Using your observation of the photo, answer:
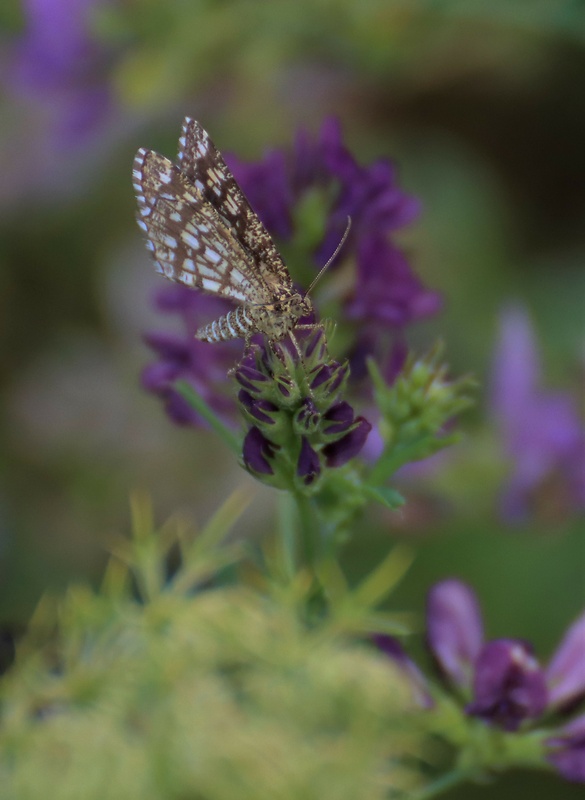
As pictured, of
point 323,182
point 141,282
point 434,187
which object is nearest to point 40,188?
point 141,282

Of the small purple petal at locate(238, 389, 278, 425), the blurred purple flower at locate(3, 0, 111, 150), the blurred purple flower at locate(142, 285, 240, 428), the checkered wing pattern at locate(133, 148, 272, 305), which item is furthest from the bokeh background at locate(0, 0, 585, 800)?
the small purple petal at locate(238, 389, 278, 425)

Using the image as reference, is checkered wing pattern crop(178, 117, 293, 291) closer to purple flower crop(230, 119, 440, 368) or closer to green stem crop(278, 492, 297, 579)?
purple flower crop(230, 119, 440, 368)

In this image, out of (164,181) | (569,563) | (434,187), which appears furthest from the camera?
(434,187)

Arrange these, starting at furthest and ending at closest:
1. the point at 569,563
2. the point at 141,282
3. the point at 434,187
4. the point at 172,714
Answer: the point at 434,187 → the point at 141,282 → the point at 569,563 → the point at 172,714

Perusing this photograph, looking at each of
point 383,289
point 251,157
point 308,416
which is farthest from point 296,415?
point 251,157

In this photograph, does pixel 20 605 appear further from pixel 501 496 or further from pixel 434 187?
pixel 434 187
